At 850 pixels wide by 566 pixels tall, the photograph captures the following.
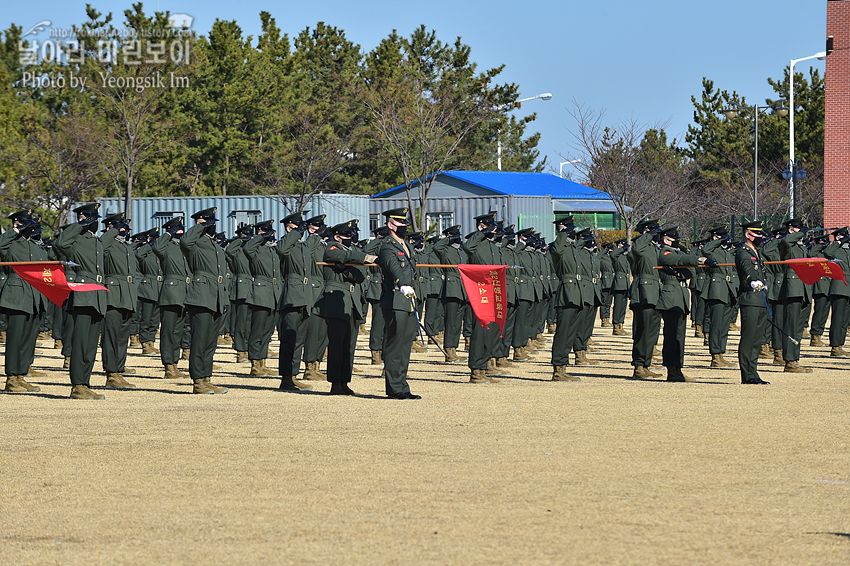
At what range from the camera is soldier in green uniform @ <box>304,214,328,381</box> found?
1344 centimetres

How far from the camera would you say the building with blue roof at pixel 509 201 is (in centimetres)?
4528

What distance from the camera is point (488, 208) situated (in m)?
45.2

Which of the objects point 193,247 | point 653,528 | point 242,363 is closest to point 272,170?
point 242,363

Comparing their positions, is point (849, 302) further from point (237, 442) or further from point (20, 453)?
point (20, 453)

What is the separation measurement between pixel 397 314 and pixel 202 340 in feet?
7.35

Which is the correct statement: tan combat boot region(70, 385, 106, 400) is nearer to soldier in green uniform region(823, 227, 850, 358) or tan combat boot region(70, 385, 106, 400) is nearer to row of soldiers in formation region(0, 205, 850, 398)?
row of soldiers in formation region(0, 205, 850, 398)

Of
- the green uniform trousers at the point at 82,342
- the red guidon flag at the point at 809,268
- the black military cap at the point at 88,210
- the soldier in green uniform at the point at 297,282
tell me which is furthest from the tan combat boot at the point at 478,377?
the black military cap at the point at 88,210

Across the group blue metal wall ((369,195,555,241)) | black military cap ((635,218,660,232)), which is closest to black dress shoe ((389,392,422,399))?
black military cap ((635,218,660,232))

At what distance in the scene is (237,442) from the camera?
8680 mm

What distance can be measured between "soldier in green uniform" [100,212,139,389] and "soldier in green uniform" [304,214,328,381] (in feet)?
6.88

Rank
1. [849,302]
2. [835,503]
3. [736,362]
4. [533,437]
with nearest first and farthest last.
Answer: [835,503] → [533,437] → [736,362] → [849,302]

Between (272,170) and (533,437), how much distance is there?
3931 cm

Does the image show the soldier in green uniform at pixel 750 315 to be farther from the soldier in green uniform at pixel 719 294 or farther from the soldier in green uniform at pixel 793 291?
the soldier in green uniform at pixel 793 291

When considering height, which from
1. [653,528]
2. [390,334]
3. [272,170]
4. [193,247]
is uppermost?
[272,170]
